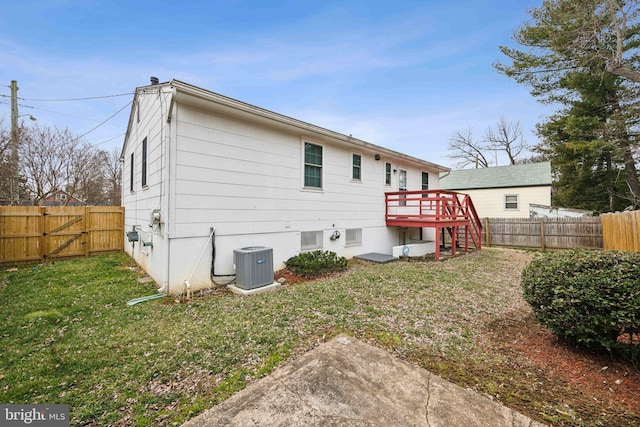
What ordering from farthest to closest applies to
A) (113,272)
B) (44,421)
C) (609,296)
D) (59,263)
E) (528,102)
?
(528,102) → (59,263) → (113,272) → (609,296) → (44,421)

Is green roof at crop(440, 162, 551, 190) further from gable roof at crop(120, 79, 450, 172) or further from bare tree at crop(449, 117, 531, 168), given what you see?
bare tree at crop(449, 117, 531, 168)

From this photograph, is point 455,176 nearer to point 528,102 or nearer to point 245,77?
point 528,102

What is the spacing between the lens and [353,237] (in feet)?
30.4

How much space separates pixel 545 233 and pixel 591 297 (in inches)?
488

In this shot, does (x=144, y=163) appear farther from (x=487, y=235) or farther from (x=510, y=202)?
(x=510, y=202)

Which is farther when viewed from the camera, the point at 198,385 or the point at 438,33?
the point at 438,33

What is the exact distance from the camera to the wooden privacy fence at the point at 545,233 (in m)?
11.2

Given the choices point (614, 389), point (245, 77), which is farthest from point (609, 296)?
point (245, 77)

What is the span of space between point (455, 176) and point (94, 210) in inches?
892

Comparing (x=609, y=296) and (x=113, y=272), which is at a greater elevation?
(x=609, y=296)

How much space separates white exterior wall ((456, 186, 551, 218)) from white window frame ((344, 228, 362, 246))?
1353 centimetres

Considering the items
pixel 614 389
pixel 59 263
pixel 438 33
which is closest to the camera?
pixel 614 389

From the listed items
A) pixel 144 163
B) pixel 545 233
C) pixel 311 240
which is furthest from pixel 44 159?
pixel 545 233

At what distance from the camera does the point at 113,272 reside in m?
6.75
